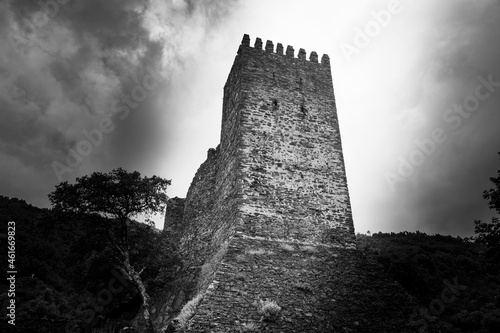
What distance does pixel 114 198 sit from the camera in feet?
51.9

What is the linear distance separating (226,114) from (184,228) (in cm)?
668

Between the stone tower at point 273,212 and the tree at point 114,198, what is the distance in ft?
8.67

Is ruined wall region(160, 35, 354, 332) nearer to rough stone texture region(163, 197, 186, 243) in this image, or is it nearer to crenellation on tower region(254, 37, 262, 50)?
crenellation on tower region(254, 37, 262, 50)

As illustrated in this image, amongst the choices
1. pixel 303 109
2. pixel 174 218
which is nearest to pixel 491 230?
pixel 303 109

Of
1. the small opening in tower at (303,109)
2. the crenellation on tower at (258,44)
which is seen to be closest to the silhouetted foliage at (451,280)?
the small opening in tower at (303,109)

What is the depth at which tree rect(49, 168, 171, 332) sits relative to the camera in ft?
50.5

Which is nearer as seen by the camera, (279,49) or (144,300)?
(144,300)

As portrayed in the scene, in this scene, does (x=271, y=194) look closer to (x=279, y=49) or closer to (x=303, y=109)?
(x=303, y=109)

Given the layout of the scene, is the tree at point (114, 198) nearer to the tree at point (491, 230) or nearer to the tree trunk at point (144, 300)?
the tree trunk at point (144, 300)

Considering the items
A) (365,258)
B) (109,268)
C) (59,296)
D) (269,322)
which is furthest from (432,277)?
(59,296)

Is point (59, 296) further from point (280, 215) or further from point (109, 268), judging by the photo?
point (280, 215)

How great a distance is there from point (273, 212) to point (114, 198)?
8.60 m

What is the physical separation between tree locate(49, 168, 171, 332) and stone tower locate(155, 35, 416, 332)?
264 centimetres

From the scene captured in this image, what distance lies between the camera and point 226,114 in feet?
51.0
